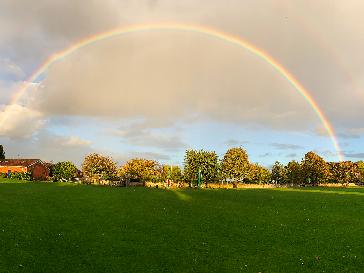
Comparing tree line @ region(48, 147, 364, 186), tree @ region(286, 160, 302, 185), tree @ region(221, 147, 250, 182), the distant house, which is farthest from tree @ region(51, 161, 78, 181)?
tree @ region(286, 160, 302, 185)

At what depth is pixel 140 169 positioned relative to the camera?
6314 inches

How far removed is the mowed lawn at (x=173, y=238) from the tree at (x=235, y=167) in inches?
4505

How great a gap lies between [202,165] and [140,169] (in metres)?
35.3

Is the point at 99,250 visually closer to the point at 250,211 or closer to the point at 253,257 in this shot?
the point at 253,257

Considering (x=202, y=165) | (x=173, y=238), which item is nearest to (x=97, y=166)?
(x=202, y=165)

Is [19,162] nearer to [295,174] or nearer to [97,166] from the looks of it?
[97,166]

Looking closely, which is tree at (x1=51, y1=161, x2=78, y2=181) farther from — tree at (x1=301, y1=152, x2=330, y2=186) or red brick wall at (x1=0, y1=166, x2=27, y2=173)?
tree at (x1=301, y1=152, x2=330, y2=186)

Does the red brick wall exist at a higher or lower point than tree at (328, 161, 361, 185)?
lower

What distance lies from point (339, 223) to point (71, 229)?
21.6 metres

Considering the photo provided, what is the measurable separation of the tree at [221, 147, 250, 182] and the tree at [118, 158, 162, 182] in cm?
2886

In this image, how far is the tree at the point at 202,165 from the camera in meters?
137

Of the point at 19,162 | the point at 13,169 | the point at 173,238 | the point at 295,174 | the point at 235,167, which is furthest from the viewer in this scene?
the point at 295,174

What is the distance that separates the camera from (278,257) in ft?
68.5

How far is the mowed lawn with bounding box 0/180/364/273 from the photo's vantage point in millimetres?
19156
